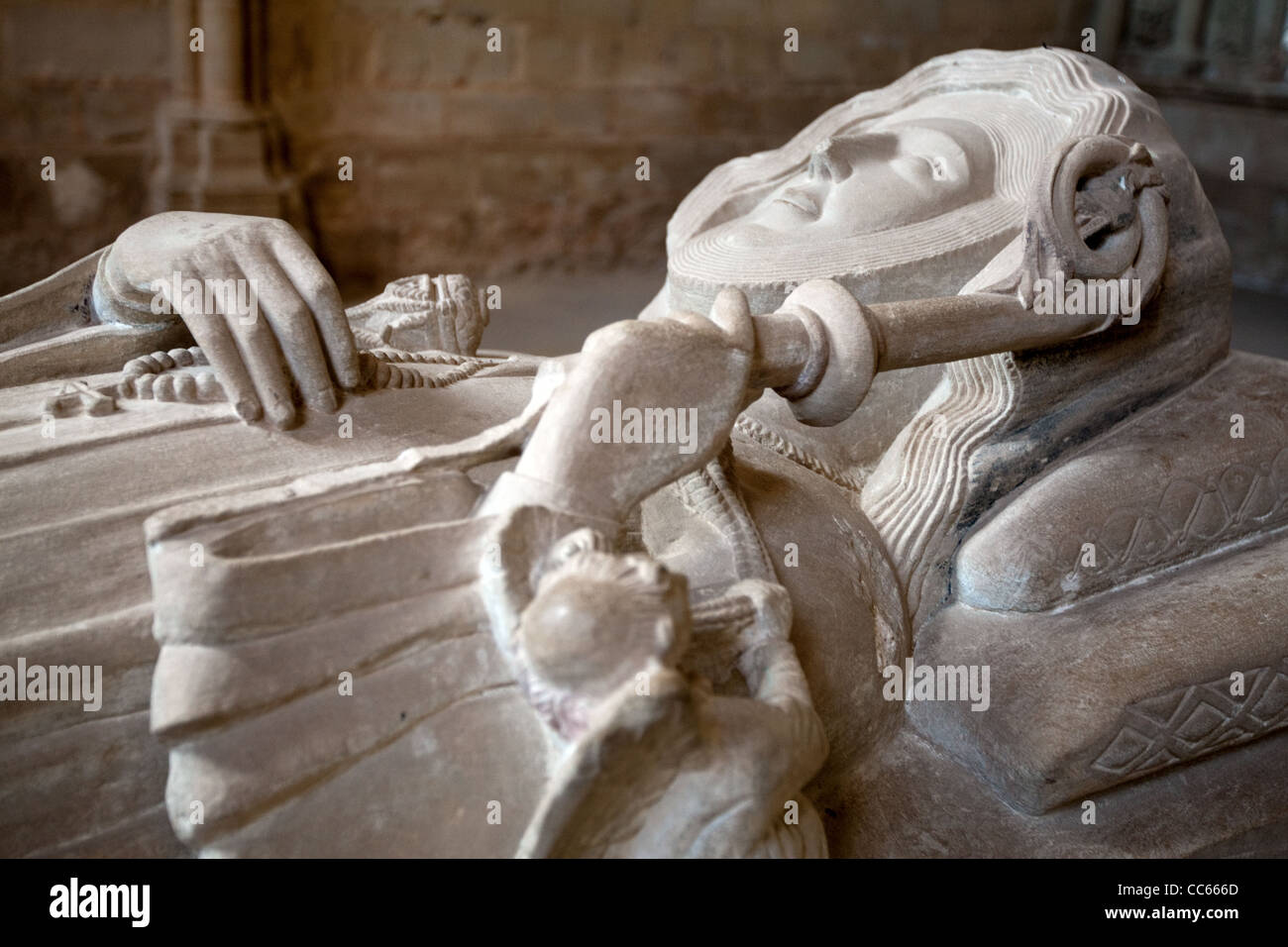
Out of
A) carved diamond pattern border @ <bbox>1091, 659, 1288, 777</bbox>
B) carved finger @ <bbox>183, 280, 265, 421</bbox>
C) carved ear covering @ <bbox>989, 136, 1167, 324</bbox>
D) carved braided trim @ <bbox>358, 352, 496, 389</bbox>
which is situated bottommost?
carved diamond pattern border @ <bbox>1091, 659, 1288, 777</bbox>

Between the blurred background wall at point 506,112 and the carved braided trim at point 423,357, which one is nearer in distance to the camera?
the carved braided trim at point 423,357

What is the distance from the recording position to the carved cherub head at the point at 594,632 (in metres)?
1.36

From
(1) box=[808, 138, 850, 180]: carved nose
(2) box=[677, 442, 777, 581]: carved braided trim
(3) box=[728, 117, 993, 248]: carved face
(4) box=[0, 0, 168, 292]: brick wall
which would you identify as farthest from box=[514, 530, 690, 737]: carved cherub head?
(4) box=[0, 0, 168, 292]: brick wall

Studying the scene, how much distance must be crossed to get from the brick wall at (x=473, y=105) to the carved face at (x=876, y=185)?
11.3ft

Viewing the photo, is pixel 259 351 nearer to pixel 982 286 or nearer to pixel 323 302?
pixel 323 302

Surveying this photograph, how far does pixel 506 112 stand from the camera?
574 cm

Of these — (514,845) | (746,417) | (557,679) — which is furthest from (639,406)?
(746,417)

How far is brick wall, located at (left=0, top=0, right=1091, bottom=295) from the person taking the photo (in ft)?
16.3

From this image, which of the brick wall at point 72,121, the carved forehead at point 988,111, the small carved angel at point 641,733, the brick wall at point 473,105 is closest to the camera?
the small carved angel at point 641,733

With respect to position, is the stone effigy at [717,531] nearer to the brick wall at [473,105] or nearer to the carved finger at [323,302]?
the carved finger at [323,302]

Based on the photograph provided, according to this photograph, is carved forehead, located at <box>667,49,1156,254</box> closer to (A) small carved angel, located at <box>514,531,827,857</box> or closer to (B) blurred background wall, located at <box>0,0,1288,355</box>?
(A) small carved angel, located at <box>514,531,827,857</box>

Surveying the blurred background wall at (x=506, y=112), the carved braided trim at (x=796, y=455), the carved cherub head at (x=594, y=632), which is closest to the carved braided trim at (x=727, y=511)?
the carved braided trim at (x=796, y=455)

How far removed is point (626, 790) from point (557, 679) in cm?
16

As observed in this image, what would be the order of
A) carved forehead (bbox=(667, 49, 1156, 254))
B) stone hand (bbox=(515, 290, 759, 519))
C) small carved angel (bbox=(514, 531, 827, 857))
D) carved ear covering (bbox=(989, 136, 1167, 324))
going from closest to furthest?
small carved angel (bbox=(514, 531, 827, 857)), stone hand (bbox=(515, 290, 759, 519)), carved ear covering (bbox=(989, 136, 1167, 324)), carved forehead (bbox=(667, 49, 1156, 254))
